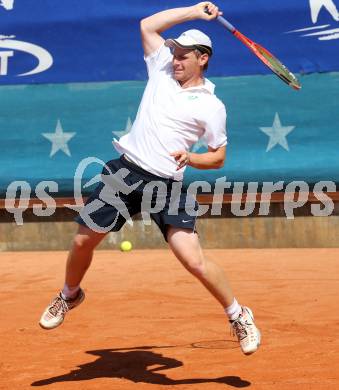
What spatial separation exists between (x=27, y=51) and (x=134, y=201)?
19.9 ft

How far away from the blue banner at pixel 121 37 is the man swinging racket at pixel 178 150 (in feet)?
17.8

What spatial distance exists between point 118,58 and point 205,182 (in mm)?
1739

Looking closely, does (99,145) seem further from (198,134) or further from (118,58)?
(198,134)

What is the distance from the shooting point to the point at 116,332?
623 centimetres

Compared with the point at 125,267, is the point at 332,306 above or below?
below

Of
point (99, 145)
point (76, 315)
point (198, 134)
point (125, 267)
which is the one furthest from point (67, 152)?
point (198, 134)

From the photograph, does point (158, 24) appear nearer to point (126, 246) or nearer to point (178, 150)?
point (178, 150)

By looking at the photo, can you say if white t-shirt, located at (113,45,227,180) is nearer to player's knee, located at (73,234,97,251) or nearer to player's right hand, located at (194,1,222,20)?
player's right hand, located at (194,1,222,20)

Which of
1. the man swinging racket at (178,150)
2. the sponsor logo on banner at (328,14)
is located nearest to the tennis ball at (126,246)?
the sponsor logo on banner at (328,14)

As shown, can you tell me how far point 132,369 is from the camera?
5219 millimetres

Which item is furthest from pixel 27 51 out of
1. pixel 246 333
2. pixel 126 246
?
pixel 246 333

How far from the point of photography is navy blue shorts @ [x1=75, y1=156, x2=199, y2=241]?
4.91 metres

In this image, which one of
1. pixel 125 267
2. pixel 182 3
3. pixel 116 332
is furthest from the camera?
pixel 182 3

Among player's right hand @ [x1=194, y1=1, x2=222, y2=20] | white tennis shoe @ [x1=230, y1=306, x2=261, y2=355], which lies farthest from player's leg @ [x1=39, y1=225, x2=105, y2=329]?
player's right hand @ [x1=194, y1=1, x2=222, y2=20]
